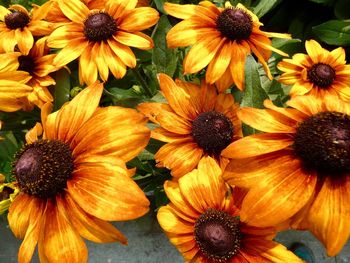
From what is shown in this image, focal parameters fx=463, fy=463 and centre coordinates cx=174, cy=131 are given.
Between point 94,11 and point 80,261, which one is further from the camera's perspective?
A: point 94,11

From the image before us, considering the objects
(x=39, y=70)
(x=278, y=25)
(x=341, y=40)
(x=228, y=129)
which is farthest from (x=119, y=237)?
(x=278, y=25)

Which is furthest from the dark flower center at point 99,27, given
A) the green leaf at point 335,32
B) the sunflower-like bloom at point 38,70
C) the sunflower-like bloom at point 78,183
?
the green leaf at point 335,32

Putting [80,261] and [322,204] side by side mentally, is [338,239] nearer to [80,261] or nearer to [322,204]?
[322,204]

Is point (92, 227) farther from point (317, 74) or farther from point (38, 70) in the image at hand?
point (317, 74)

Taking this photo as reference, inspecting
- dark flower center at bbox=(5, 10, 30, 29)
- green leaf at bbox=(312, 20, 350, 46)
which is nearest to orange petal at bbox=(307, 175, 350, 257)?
dark flower center at bbox=(5, 10, 30, 29)

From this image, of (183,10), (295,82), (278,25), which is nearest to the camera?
(183,10)

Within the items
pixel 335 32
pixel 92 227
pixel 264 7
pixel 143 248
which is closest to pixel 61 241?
pixel 92 227

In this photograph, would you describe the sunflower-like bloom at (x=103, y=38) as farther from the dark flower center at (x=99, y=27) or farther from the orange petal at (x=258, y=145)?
the orange petal at (x=258, y=145)

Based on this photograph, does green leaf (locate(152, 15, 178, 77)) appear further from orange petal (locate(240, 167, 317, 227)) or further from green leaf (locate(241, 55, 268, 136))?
orange petal (locate(240, 167, 317, 227))
